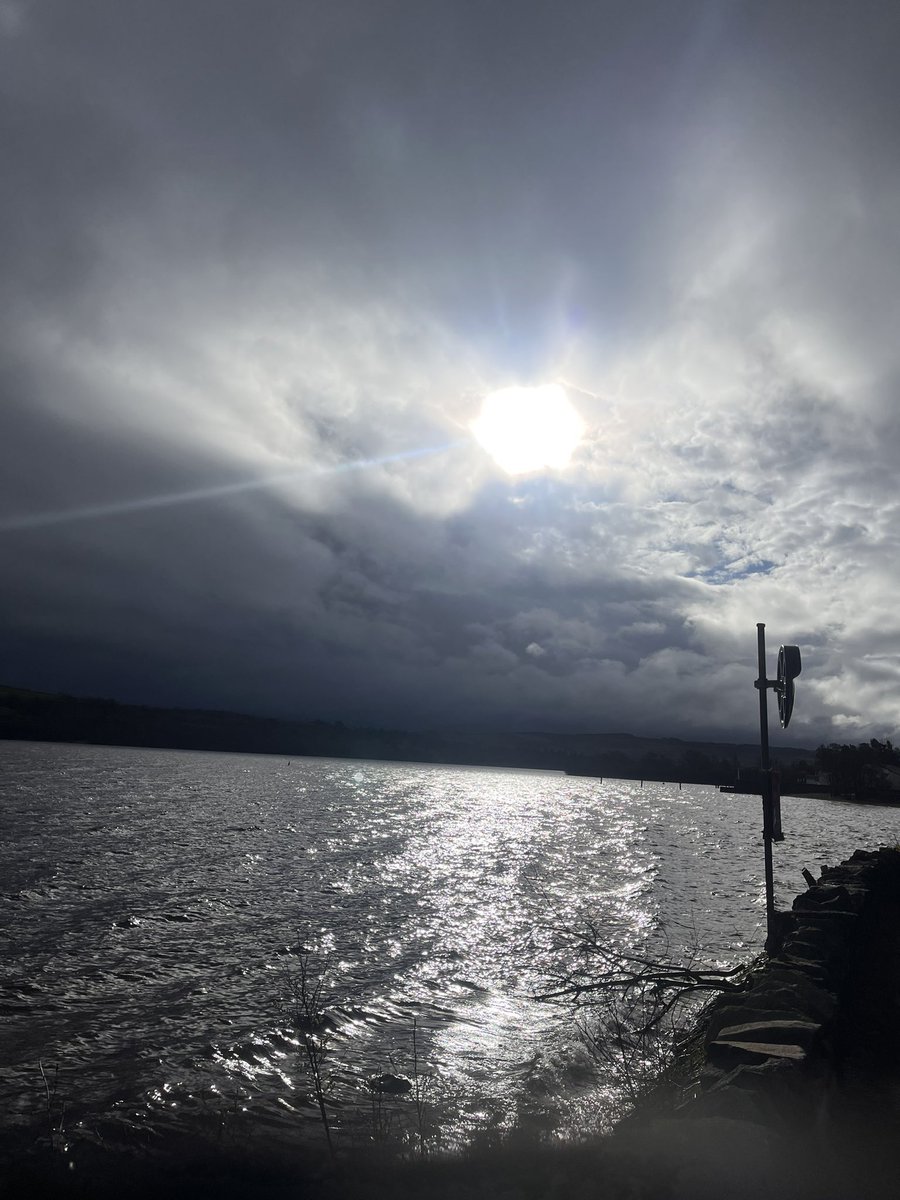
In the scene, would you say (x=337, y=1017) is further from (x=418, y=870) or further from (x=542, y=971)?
(x=418, y=870)

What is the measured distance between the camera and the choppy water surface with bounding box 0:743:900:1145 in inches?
459

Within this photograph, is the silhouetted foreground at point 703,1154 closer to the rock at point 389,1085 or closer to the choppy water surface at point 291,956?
the choppy water surface at point 291,956

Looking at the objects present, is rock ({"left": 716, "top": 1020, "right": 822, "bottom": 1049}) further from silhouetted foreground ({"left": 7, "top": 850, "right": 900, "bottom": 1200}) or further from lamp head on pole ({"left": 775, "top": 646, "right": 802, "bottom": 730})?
lamp head on pole ({"left": 775, "top": 646, "right": 802, "bottom": 730})

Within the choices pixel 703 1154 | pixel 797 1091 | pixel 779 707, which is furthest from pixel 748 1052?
pixel 779 707

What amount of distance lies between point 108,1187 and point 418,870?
110ft

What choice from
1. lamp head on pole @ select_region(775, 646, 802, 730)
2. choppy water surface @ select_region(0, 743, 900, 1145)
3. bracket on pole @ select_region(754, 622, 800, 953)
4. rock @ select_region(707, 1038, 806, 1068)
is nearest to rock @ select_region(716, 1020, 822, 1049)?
rock @ select_region(707, 1038, 806, 1068)

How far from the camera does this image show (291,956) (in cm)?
2069

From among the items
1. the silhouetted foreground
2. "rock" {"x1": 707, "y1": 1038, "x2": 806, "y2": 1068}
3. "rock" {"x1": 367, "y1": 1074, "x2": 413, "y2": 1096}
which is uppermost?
"rock" {"x1": 707, "y1": 1038, "x2": 806, "y2": 1068}

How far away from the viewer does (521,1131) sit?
10172mm

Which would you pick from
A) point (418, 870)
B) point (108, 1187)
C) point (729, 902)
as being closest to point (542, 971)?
point (108, 1187)

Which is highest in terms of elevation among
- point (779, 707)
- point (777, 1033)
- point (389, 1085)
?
point (779, 707)

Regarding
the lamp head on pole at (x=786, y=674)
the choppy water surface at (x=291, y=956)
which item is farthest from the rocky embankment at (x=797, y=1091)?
the lamp head on pole at (x=786, y=674)

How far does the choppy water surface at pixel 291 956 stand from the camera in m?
11.7

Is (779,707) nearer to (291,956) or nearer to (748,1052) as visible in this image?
(748,1052)
